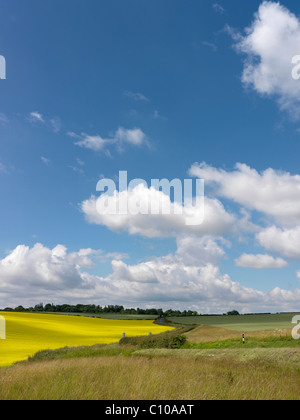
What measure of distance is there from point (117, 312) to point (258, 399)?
4102 inches

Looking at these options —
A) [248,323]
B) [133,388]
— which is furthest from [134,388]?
[248,323]

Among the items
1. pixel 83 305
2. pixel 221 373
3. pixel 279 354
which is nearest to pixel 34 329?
pixel 279 354

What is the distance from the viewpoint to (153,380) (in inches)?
338

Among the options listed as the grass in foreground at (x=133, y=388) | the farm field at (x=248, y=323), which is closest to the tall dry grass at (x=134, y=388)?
the grass in foreground at (x=133, y=388)

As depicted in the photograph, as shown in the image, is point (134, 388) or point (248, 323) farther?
point (248, 323)

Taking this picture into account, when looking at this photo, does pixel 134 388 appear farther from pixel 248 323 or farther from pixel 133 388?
pixel 248 323

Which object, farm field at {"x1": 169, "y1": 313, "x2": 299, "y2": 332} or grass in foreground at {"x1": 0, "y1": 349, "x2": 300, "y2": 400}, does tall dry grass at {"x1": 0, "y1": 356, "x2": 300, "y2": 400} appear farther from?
farm field at {"x1": 169, "y1": 313, "x2": 299, "y2": 332}

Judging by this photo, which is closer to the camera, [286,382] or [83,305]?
[286,382]

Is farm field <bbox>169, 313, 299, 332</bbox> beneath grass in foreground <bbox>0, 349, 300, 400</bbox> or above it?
beneath

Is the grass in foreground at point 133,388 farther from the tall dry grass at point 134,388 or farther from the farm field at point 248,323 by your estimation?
the farm field at point 248,323

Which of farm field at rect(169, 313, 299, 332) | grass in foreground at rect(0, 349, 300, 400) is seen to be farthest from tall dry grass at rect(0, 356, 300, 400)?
farm field at rect(169, 313, 299, 332)

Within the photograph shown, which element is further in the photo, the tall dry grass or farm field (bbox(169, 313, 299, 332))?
farm field (bbox(169, 313, 299, 332))

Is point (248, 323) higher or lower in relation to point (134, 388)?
lower
